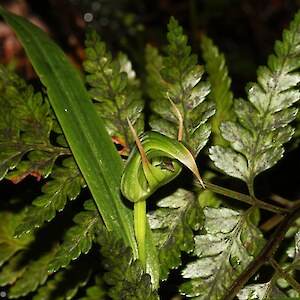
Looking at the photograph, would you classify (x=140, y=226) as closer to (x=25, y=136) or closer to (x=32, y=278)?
(x=25, y=136)

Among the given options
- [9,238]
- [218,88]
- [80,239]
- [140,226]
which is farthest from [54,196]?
[218,88]

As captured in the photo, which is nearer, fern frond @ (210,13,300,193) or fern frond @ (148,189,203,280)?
fern frond @ (148,189,203,280)

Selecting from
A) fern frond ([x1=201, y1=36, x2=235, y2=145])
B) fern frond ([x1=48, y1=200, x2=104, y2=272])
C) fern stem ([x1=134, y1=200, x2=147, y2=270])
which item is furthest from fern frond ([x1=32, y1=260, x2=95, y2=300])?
fern frond ([x1=201, y1=36, x2=235, y2=145])

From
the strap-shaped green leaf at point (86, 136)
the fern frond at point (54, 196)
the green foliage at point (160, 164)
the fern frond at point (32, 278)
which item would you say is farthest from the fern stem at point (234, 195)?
the fern frond at point (32, 278)

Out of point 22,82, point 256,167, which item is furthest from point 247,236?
point 22,82

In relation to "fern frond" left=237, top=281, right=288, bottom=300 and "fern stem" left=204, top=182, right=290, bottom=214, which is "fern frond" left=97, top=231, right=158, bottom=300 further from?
"fern stem" left=204, top=182, right=290, bottom=214

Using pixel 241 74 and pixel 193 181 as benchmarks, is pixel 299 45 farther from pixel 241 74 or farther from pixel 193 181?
pixel 241 74
